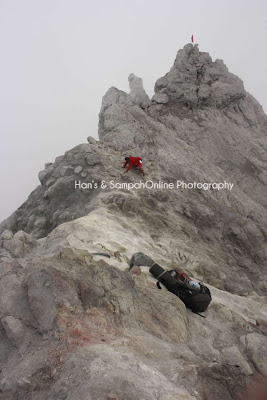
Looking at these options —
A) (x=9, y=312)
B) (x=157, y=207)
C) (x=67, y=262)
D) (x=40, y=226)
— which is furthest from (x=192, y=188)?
(x=9, y=312)

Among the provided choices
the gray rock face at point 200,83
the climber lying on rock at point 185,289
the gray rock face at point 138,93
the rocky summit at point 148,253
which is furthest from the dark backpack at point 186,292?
the gray rock face at point 200,83

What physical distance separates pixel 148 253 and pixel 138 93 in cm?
2443

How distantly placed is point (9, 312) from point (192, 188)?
1800cm

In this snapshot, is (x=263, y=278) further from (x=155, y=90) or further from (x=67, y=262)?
(x=155, y=90)

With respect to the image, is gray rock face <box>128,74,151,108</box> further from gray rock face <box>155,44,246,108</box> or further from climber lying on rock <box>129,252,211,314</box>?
climber lying on rock <box>129,252,211,314</box>

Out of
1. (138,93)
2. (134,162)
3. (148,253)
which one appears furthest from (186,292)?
(138,93)

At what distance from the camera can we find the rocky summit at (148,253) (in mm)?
6324

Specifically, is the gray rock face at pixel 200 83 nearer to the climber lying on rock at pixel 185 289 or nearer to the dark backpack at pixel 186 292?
the climber lying on rock at pixel 185 289

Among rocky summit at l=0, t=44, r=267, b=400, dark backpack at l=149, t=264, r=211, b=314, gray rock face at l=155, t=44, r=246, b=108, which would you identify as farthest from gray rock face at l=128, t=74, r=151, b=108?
dark backpack at l=149, t=264, r=211, b=314

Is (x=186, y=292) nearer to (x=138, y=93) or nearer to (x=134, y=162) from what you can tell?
(x=134, y=162)

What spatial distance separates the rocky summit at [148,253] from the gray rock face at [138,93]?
0.16 m

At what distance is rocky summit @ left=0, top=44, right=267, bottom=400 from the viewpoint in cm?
632

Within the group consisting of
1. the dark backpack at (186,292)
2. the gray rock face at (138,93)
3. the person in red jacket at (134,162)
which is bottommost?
the dark backpack at (186,292)

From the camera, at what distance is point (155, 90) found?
35.2m
